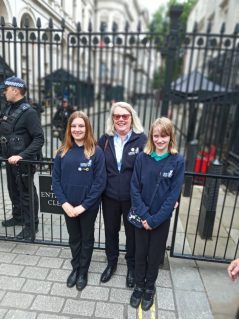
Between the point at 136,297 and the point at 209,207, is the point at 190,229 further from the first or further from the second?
the point at 136,297

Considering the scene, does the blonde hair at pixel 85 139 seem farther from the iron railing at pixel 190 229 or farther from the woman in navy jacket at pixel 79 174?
the iron railing at pixel 190 229

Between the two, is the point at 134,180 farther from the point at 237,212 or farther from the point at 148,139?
the point at 237,212

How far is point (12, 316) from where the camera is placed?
253 centimetres

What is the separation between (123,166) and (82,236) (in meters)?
0.89

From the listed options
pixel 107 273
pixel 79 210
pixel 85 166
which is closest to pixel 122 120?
pixel 85 166

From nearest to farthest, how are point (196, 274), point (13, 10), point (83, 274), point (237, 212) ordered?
1. point (83, 274)
2. point (196, 274)
3. point (13, 10)
4. point (237, 212)

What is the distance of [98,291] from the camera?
114 inches

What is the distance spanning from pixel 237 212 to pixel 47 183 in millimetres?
3832

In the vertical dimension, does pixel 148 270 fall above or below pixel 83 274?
above

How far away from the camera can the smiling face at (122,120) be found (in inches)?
100

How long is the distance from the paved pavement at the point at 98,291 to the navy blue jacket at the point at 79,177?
98 cm

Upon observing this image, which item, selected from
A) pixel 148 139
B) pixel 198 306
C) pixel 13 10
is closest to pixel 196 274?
pixel 198 306

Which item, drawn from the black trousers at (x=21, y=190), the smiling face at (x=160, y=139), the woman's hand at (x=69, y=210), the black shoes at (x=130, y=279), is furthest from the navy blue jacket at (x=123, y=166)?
the black trousers at (x=21, y=190)

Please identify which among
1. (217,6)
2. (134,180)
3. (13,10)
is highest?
(217,6)
